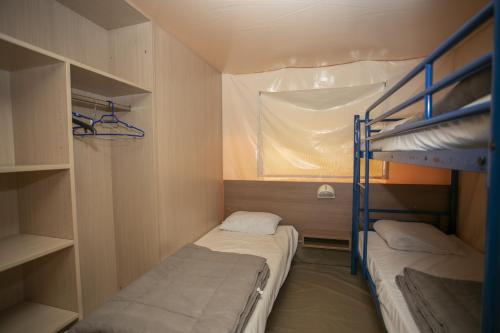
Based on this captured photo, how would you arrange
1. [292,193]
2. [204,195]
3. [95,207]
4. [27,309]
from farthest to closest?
[292,193] → [204,195] → [95,207] → [27,309]

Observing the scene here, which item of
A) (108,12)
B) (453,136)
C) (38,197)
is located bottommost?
(38,197)

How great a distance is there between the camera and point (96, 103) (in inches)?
60.2

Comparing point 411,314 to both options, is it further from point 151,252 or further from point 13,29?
point 13,29

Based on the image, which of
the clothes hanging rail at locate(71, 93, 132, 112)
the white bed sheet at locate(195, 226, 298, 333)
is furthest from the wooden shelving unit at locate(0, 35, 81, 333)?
the white bed sheet at locate(195, 226, 298, 333)

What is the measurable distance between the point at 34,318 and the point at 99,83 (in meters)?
1.33

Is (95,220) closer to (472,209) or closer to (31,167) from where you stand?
(31,167)

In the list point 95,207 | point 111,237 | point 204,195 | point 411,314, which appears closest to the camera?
point 411,314

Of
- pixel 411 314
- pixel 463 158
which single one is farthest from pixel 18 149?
pixel 411 314

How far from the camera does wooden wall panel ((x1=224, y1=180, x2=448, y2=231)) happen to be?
236cm

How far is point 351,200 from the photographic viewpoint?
2.53m

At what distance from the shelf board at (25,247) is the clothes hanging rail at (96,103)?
32.0 inches

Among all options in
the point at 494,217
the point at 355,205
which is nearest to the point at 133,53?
the point at 494,217

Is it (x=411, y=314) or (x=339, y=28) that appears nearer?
(x=411, y=314)

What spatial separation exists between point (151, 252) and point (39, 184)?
2.80 ft
